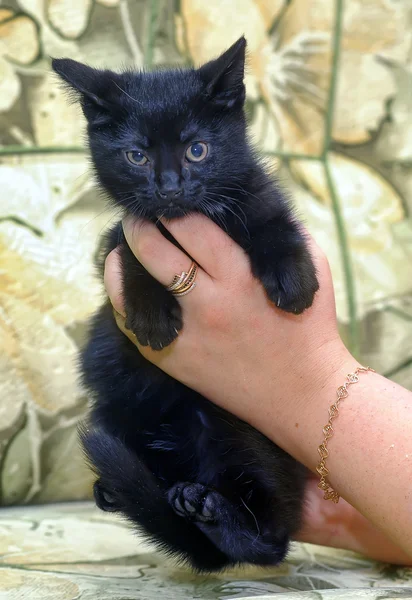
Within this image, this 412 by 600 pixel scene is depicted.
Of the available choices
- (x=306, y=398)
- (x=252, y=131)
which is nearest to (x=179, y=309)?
(x=306, y=398)

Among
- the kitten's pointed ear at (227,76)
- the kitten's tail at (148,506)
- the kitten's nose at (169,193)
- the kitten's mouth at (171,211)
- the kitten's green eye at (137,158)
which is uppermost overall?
the kitten's pointed ear at (227,76)

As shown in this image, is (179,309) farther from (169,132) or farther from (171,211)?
(169,132)

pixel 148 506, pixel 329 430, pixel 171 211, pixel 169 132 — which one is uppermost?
pixel 169 132

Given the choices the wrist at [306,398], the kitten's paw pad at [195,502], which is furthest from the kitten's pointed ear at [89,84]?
the kitten's paw pad at [195,502]

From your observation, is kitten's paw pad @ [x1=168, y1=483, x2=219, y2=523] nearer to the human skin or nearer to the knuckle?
the human skin

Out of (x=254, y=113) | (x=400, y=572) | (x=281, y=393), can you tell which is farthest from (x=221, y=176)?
(x=400, y=572)

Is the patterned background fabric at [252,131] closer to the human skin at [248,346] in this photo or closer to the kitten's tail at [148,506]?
the human skin at [248,346]
